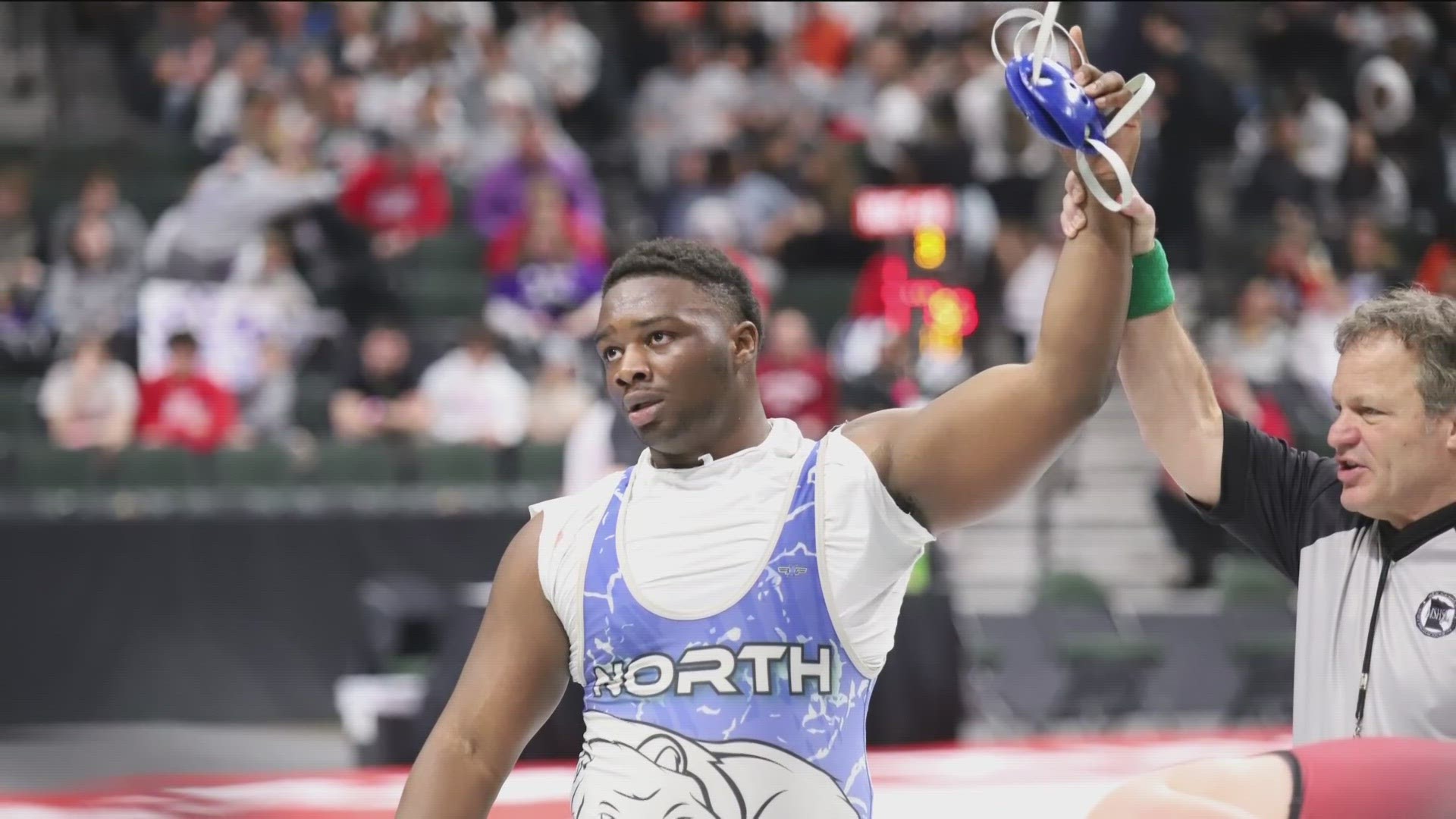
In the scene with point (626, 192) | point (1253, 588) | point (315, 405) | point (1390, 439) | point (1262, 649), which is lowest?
point (1262, 649)

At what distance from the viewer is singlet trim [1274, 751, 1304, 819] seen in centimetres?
188

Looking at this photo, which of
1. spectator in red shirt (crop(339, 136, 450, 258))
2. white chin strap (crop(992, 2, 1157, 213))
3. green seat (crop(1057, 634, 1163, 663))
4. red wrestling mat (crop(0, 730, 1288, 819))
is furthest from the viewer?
spectator in red shirt (crop(339, 136, 450, 258))

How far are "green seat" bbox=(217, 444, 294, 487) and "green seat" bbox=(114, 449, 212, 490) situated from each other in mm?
134

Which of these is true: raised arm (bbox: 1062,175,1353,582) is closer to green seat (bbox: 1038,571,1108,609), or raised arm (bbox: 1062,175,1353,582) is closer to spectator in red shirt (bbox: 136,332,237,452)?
green seat (bbox: 1038,571,1108,609)

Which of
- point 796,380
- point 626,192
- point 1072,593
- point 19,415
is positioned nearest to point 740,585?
point 796,380

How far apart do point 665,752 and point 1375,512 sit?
3.43 ft

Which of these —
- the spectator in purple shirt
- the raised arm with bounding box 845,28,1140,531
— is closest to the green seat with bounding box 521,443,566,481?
the spectator in purple shirt

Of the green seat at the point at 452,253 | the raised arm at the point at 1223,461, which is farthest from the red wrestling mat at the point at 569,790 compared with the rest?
the green seat at the point at 452,253

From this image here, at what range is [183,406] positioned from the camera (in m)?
8.91

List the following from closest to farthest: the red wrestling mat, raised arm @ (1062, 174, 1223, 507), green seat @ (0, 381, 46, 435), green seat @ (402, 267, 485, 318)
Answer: raised arm @ (1062, 174, 1223, 507)
the red wrestling mat
green seat @ (0, 381, 46, 435)
green seat @ (402, 267, 485, 318)

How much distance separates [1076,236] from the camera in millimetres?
2371

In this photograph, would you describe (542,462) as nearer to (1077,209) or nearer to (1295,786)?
(1077,209)

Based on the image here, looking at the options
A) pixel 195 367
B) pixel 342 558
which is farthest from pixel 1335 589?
pixel 195 367

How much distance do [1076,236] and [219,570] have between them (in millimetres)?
6708
